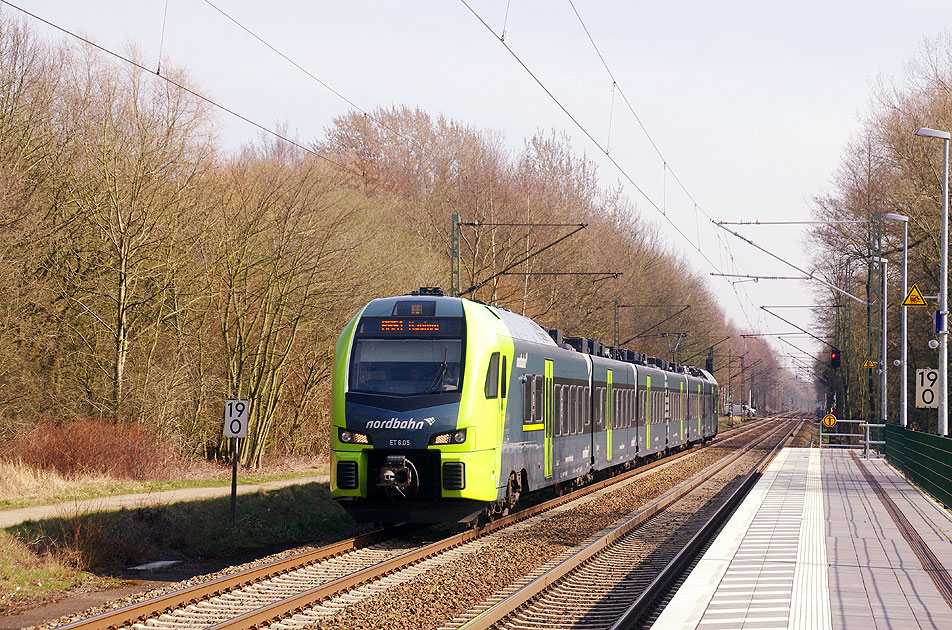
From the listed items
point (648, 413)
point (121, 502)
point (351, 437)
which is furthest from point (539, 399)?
point (648, 413)

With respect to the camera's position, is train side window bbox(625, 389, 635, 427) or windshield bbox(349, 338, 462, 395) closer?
windshield bbox(349, 338, 462, 395)

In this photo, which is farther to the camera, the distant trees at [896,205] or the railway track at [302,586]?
the distant trees at [896,205]

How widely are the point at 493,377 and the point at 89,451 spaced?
10882mm

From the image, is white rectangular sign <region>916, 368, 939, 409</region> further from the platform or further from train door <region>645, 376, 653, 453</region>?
train door <region>645, 376, 653, 453</region>

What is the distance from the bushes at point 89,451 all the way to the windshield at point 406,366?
883 cm

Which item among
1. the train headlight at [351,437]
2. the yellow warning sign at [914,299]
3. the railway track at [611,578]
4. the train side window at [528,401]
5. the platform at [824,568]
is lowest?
the railway track at [611,578]

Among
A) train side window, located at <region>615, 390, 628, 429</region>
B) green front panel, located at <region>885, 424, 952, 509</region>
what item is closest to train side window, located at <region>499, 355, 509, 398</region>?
green front panel, located at <region>885, 424, 952, 509</region>

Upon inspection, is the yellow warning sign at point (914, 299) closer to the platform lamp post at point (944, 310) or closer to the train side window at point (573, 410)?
the platform lamp post at point (944, 310)

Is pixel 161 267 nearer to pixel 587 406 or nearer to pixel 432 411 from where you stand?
pixel 587 406

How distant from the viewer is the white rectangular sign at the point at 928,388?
23125mm

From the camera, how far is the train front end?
14.3m

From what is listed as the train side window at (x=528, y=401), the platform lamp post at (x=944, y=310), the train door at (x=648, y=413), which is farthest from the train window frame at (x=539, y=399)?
the train door at (x=648, y=413)

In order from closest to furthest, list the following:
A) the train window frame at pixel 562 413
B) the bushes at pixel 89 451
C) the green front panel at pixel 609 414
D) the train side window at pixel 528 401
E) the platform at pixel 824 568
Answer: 1. the platform at pixel 824 568
2. the train side window at pixel 528 401
3. the train window frame at pixel 562 413
4. the bushes at pixel 89 451
5. the green front panel at pixel 609 414

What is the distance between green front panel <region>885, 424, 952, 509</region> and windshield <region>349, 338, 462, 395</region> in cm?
935
